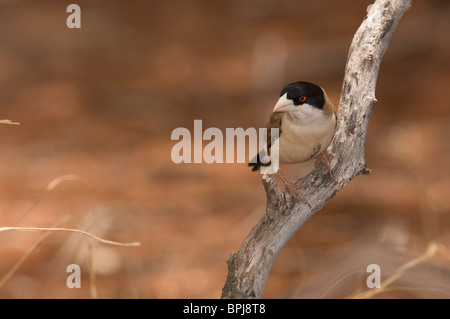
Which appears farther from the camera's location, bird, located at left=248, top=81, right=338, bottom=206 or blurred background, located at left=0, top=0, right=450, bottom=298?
blurred background, located at left=0, top=0, right=450, bottom=298

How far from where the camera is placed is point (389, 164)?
604cm

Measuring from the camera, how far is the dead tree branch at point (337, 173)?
1.77 meters

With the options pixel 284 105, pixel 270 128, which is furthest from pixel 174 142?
pixel 284 105

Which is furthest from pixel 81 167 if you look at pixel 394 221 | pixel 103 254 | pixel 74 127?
pixel 394 221

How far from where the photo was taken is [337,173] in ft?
6.15

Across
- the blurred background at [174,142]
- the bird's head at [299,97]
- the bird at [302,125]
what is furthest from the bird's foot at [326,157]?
the blurred background at [174,142]

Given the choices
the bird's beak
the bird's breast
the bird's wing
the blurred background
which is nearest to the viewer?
the bird's beak

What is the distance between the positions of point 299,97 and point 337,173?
0.27 m

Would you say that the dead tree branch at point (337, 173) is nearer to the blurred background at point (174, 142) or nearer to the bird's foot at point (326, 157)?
the bird's foot at point (326, 157)

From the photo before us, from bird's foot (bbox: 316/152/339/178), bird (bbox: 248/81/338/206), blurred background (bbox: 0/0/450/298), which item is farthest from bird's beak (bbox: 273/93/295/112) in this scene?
blurred background (bbox: 0/0/450/298)

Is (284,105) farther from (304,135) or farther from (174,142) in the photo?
(174,142)

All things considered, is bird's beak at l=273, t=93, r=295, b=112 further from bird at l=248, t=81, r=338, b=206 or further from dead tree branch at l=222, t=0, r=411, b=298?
dead tree branch at l=222, t=0, r=411, b=298

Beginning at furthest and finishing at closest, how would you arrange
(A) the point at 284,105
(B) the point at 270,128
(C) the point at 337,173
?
(B) the point at 270,128 → (C) the point at 337,173 → (A) the point at 284,105

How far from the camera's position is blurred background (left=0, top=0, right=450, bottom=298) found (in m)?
4.52
